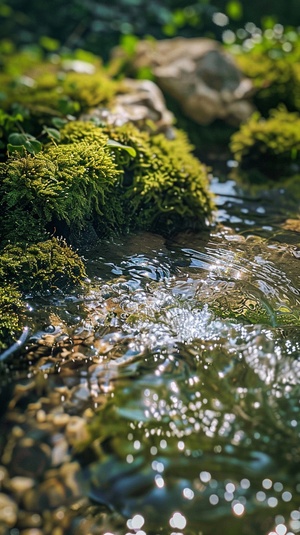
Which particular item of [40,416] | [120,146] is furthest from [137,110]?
[40,416]

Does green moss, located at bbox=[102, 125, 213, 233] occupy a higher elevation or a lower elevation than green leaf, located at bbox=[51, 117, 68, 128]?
lower

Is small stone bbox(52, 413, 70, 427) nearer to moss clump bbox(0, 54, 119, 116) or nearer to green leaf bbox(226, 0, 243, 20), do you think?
moss clump bbox(0, 54, 119, 116)

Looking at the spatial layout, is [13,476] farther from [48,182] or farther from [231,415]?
[48,182]

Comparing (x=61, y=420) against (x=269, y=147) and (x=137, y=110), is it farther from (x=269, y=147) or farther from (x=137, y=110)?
(x=269, y=147)

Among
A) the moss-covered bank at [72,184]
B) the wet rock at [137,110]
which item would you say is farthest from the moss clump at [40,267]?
the wet rock at [137,110]

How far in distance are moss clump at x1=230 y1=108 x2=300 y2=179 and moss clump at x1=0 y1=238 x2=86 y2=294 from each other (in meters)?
2.32

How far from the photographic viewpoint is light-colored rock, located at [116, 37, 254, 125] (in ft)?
17.0

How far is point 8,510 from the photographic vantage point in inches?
67.6

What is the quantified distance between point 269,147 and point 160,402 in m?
3.03

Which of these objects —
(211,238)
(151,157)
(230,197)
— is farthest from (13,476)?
(230,197)

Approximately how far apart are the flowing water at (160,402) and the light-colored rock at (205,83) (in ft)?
8.51

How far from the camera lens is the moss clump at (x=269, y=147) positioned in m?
4.51

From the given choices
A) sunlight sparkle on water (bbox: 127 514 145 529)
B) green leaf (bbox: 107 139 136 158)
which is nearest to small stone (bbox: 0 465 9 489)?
sunlight sparkle on water (bbox: 127 514 145 529)

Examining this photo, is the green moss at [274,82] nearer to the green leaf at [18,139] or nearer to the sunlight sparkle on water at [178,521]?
the green leaf at [18,139]
